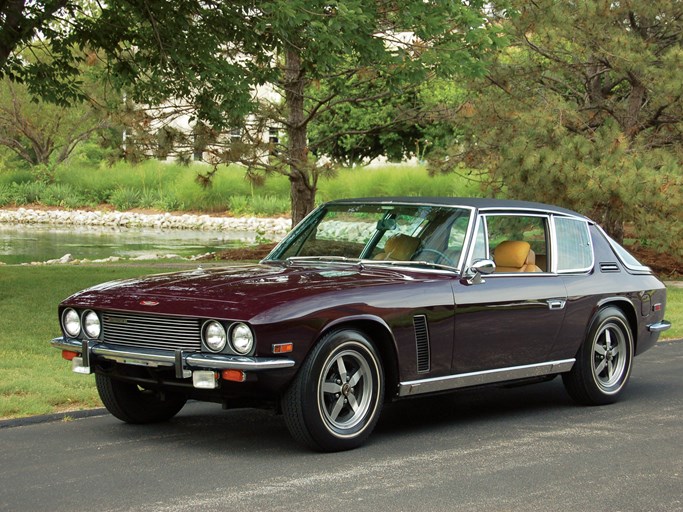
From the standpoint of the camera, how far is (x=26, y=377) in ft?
30.6

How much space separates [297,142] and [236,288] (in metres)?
15.4

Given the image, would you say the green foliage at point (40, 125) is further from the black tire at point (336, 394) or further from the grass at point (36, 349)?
the black tire at point (336, 394)

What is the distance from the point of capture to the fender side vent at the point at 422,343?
7277 millimetres

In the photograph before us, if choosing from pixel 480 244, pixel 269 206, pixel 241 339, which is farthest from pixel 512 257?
pixel 269 206

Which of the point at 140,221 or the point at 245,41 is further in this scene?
the point at 140,221

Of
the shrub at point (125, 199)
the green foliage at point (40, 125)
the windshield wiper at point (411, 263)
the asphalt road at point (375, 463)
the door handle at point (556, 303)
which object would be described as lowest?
the asphalt road at point (375, 463)

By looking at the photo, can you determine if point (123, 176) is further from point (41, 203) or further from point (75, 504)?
point (75, 504)

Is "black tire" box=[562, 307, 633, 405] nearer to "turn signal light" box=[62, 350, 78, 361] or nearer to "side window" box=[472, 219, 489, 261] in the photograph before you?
"side window" box=[472, 219, 489, 261]

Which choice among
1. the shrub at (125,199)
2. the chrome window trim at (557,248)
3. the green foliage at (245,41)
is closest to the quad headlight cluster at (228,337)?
the chrome window trim at (557,248)

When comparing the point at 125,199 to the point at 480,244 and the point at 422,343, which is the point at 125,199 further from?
the point at 422,343

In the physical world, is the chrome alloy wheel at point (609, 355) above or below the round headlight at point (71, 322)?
below

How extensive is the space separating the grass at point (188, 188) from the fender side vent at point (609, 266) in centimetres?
2649

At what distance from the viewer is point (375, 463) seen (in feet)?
21.8

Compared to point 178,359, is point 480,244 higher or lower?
higher
